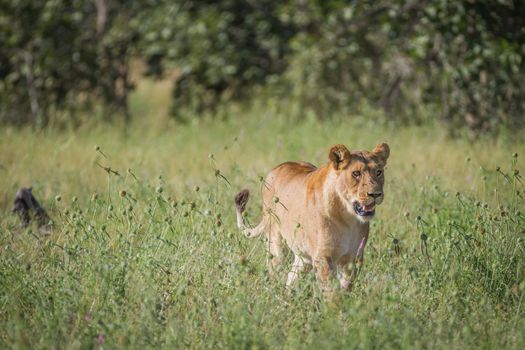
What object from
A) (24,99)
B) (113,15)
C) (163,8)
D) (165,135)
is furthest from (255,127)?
A: (24,99)

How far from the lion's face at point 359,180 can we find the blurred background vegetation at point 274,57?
189 inches

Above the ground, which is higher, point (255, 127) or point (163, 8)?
point (163, 8)

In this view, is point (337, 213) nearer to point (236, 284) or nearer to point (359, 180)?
point (359, 180)

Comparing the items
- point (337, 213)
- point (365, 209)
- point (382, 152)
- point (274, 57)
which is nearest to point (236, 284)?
point (337, 213)

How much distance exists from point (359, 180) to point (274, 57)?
738 centimetres

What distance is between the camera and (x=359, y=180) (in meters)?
3.97

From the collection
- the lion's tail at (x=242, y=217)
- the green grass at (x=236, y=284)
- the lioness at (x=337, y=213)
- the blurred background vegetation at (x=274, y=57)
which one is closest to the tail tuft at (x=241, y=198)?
the lion's tail at (x=242, y=217)

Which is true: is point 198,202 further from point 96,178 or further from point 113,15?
point 113,15

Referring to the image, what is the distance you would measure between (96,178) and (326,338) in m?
4.29

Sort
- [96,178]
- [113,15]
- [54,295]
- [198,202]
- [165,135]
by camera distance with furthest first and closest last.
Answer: [113,15] → [165,135] → [96,178] → [198,202] → [54,295]

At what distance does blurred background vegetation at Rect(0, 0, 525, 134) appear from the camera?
8992 millimetres

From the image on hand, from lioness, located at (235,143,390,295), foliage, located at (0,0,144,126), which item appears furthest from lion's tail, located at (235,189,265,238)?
foliage, located at (0,0,144,126)

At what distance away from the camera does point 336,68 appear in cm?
1047

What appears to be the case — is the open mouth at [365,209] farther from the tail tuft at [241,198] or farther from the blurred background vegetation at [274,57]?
the blurred background vegetation at [274,57]
